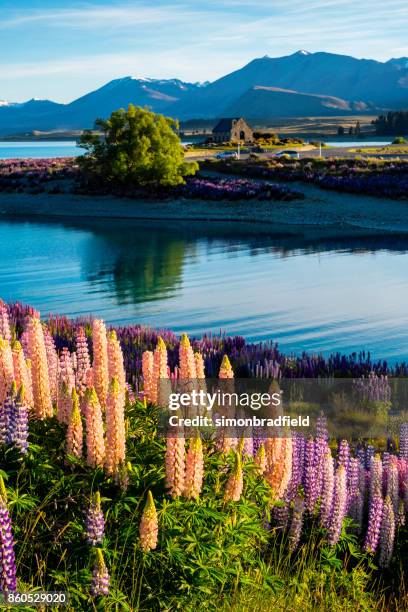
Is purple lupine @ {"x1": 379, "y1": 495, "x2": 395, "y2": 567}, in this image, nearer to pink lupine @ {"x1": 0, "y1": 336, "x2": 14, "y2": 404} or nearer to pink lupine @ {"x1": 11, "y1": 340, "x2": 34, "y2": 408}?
pink lupine @ {"x1": 11, "y1": 340, "x2": 34, "y2": 408}

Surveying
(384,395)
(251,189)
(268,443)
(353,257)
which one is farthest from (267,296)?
(251,189)

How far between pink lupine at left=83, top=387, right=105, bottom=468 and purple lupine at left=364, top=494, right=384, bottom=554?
105 inches

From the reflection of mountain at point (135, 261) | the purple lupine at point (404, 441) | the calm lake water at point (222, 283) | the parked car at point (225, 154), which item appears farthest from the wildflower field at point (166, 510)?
the parked car at point (225, 154)

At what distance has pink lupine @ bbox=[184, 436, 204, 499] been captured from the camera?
17.5 feet

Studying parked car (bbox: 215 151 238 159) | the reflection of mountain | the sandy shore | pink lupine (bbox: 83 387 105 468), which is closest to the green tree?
the sandy shore

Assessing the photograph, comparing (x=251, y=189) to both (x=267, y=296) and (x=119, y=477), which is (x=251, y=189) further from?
(x=119, y=477)

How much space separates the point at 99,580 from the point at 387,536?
9.75ft

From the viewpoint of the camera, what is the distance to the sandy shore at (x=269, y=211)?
175 ft

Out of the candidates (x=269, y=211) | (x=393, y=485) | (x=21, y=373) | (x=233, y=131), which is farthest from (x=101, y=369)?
(x=233, y=131)

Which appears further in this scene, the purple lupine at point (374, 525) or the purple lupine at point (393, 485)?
the purple lupine at point (393, 485)

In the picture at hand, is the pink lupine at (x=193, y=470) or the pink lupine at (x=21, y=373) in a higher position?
the pink lupine at (x=21, y=373)

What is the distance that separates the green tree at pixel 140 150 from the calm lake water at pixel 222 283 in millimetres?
10147

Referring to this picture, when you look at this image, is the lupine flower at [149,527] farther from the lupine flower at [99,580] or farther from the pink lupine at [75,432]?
the pink lupine at [75,432]

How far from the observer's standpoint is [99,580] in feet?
16.2
